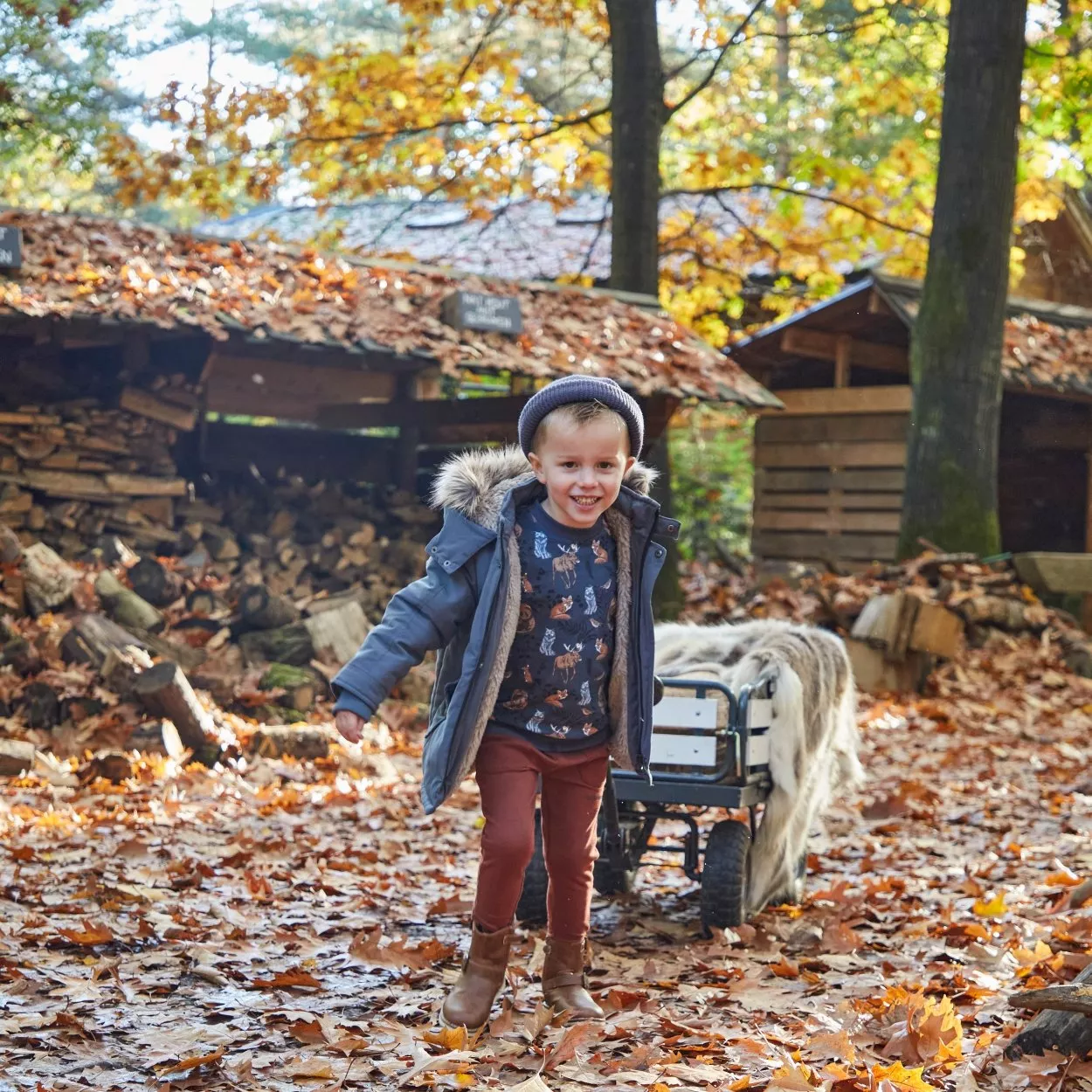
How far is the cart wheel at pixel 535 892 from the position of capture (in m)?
4.84

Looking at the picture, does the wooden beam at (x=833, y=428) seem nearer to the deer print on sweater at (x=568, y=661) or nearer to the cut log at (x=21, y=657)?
the cut log at (x=21, y=657)

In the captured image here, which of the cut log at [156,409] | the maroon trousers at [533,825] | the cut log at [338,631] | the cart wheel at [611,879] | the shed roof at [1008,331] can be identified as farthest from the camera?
the shed roof at [1008,331]

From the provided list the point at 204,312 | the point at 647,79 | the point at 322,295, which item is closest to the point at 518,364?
the point at 322,295

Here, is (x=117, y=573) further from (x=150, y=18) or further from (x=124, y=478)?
(x=150, y=18)

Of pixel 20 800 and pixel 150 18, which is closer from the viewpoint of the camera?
pixel 20 800

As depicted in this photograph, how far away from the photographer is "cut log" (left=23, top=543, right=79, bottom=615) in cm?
862

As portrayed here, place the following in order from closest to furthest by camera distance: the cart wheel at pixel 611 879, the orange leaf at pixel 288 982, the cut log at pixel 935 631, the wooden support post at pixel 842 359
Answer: the orange leaf at pixel 288 982
the cart wheel at pixel 611 879
the cut log at pixel 935 631
the wooden support post at pixel 842 359

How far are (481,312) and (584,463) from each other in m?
7.31

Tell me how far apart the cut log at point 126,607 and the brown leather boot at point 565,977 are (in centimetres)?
577

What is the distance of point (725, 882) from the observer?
476 centimetres

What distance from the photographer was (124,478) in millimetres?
10234

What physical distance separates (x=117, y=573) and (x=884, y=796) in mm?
5482

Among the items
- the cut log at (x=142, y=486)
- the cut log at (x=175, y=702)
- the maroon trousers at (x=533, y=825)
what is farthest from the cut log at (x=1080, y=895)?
the cut log at (x=142, y=486)

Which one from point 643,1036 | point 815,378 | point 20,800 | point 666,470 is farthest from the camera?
point 815,378
